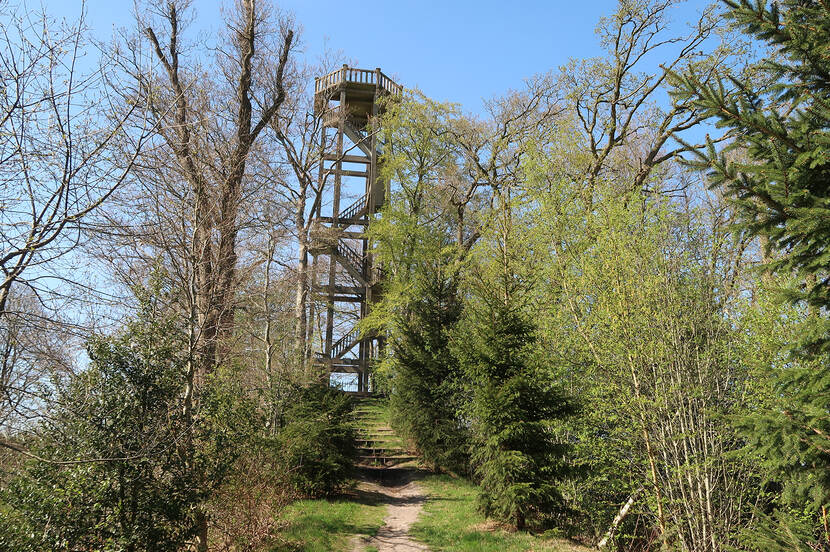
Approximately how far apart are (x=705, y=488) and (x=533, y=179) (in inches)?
321

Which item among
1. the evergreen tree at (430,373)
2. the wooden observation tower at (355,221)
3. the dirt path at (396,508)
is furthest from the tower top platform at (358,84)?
the dirt path at (396,508)

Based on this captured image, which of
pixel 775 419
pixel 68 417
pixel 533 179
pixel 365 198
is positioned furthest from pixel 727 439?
pixel 365 198

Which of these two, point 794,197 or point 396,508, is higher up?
point 794,197

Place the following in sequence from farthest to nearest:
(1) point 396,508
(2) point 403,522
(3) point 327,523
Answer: (1) point 396,508
(2) point 403,522
(3) point 327,523

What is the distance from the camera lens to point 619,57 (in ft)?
53.5

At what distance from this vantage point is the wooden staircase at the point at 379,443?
1694 cm

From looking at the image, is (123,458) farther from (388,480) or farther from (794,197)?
(388,480)

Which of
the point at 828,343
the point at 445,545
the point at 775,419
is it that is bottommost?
the point at 445,545

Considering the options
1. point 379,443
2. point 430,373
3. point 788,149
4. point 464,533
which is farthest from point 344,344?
point 788,149

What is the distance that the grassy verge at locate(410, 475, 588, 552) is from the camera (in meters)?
8.81

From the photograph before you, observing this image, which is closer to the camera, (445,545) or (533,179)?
(445,545)

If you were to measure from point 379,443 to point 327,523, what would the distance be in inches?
354

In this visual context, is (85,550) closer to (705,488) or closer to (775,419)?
(775,419)

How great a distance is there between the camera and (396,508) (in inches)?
492
